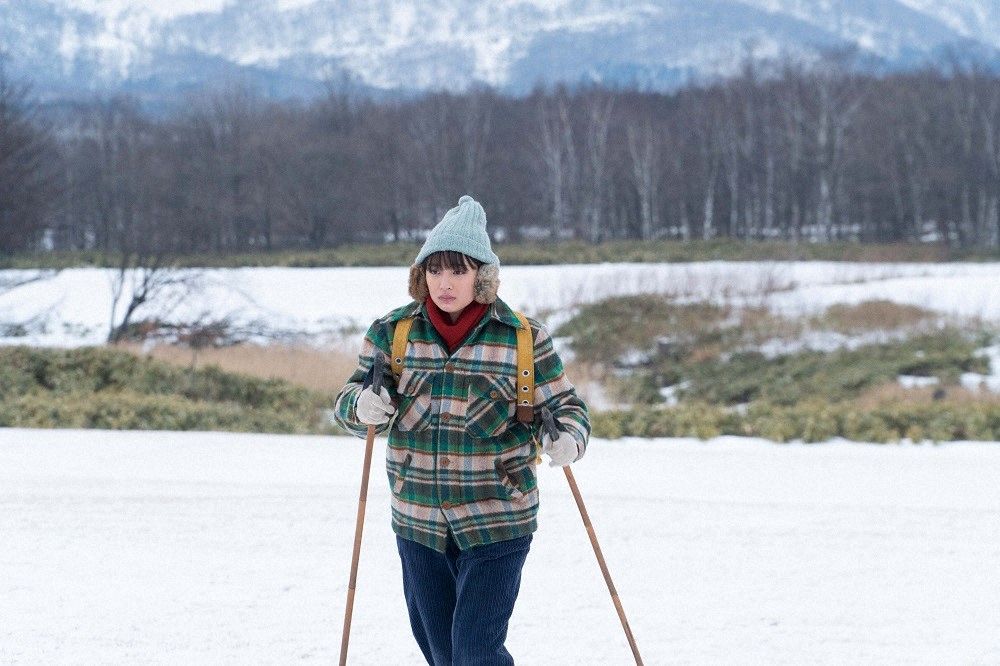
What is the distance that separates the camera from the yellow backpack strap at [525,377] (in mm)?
2594

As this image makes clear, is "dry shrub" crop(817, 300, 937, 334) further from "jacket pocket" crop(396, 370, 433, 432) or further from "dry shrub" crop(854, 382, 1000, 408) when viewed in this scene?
"jacket pocket" crop(396, 370, 433, 432)

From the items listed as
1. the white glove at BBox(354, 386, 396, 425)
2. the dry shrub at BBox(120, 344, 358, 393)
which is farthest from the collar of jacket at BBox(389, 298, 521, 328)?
the dry shrub at BBox(120, 344, 358, 393)

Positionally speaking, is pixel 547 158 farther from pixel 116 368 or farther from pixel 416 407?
pixel 416 407

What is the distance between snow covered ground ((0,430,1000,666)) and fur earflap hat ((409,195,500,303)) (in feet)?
5.92

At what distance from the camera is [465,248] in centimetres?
259

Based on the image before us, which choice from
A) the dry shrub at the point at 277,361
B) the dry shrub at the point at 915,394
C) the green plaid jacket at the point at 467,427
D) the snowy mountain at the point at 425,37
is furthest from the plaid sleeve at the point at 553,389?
the snowy mountain at the point at 425,37

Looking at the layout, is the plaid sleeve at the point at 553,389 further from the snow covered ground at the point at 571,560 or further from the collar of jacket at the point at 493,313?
the snow covered ground at the point at 571,560

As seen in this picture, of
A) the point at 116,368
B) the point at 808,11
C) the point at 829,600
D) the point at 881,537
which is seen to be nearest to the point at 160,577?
the point at 829,600

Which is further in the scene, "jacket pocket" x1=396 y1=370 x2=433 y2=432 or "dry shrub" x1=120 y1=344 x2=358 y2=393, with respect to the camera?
"dry shrub" x1=120 y1=344 x2=358 y2=393

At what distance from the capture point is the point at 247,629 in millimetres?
4207

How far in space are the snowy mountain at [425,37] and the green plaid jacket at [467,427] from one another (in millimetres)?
102534

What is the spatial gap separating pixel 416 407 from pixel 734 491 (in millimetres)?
4685

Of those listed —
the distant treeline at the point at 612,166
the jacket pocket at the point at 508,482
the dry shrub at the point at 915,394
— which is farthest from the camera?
the distant treeline at the point at 612,166

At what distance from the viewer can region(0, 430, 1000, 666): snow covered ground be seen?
4.04 m
